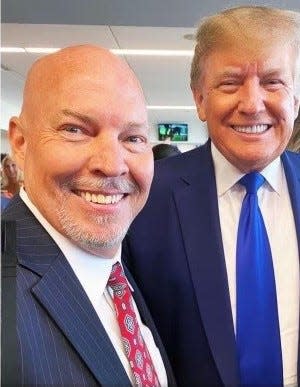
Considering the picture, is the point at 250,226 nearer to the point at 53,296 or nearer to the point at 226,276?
the point at 226,276

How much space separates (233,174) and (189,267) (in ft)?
0.52

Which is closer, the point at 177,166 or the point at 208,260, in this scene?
the point at 208,260

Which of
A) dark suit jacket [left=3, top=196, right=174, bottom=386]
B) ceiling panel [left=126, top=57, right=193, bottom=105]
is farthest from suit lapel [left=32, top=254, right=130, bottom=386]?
ceiling panel [left=126, top=57, right=193, bottom=105]

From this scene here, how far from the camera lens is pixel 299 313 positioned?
2.14 feet

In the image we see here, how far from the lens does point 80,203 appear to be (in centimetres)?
51

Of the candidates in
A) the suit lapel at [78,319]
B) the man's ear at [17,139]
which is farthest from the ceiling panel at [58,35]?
the suit lapel at [78,319]

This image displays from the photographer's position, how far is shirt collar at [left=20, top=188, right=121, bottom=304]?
510 mm

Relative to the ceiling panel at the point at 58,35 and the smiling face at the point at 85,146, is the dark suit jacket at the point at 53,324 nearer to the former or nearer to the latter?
the smiling face at the point at 85,146

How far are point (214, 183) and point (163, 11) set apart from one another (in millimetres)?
458

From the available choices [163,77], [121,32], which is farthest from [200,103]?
[163,77]

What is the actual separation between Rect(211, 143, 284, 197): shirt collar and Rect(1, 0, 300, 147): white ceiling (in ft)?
0.43

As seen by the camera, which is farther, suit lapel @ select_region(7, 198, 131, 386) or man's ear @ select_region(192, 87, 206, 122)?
man's ear @ select_region(192, 87, 206, 122)

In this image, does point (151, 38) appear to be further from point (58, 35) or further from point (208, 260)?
point (208, 260)

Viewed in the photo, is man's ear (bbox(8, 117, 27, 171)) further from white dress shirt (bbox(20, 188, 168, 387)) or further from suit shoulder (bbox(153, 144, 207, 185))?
suit shoulder (bbox(153, 144, 207, 185))
